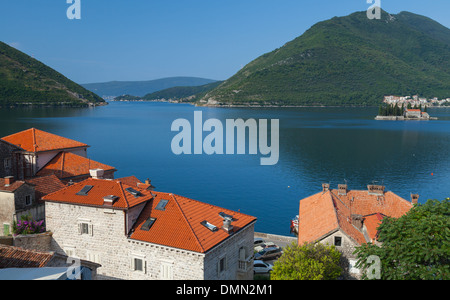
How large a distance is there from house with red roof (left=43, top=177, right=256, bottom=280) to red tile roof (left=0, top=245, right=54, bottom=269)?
6.16 metres

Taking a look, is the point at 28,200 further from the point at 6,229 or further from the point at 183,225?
the point at 183,225

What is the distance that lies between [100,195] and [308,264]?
15.2 m

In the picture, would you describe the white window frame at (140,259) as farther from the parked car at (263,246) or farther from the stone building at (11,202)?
the parked car at (263,246)

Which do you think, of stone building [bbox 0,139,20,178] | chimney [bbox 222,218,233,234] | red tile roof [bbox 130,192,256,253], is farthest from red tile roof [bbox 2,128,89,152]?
chimney [bbox 222,218,233,234]

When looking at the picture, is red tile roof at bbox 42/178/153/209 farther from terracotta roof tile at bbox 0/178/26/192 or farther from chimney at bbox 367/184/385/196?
chimney at bbox 367/184/385/196

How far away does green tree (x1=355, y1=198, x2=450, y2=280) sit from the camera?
19.0 metres

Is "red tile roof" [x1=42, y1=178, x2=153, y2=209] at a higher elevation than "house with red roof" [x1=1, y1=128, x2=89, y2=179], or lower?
lower

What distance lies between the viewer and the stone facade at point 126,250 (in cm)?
2208

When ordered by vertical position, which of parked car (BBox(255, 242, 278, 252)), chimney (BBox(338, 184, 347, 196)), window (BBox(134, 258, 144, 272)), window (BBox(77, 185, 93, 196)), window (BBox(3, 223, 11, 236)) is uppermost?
window (BBox(77, 185, 93, 196))

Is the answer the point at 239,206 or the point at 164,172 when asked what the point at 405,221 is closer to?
the point at 239,206

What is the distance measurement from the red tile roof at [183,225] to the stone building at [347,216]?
683 centimetres

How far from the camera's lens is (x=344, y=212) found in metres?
34.2

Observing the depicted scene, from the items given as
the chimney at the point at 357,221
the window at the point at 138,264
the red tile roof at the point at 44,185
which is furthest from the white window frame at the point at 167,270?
the chimney at the point at 357,221

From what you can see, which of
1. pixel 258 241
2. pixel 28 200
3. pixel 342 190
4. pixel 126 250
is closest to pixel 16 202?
pixel 28 200
